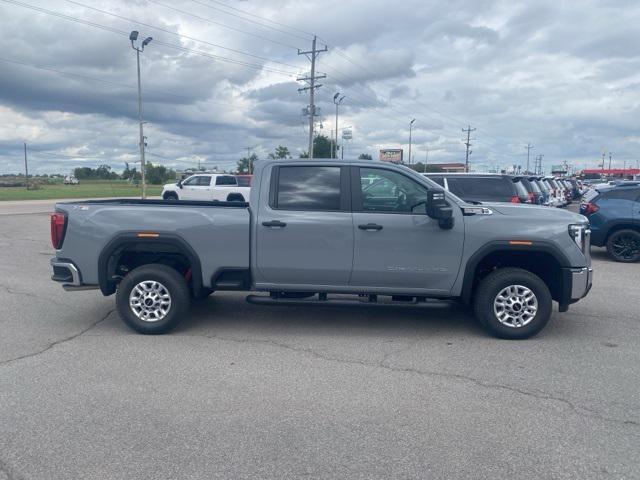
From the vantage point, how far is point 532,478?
348 cm

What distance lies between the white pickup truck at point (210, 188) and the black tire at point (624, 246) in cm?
1790

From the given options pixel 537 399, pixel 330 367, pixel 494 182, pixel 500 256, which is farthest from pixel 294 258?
pixel 494 182

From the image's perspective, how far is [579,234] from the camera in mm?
6215

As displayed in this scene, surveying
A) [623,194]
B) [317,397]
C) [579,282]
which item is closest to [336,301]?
[317,397]

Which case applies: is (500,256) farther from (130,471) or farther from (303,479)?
(130,471)

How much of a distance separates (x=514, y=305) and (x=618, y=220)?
760 cm

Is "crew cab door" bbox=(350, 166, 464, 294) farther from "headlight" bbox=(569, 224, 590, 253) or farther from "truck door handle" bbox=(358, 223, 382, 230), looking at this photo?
"headlight" bbox=(569, 224, 590, 253)

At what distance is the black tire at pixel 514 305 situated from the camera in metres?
6.19

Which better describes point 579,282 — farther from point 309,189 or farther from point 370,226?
point 309,189

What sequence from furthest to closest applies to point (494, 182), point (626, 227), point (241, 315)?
point (494, 182) < point (626, 227) < point (241, 315)

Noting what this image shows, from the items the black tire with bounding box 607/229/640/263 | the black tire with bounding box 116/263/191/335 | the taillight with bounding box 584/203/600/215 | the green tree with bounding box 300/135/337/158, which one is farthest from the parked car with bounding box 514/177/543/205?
the green tree with bounding box 300/135/337/158

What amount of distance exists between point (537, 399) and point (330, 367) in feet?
6.09

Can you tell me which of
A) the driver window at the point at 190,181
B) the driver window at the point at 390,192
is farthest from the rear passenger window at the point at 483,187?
the driver window at the point at 190,181

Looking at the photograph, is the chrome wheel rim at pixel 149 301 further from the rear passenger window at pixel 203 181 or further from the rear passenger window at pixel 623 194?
the rear passenger window at pixel 203 181
